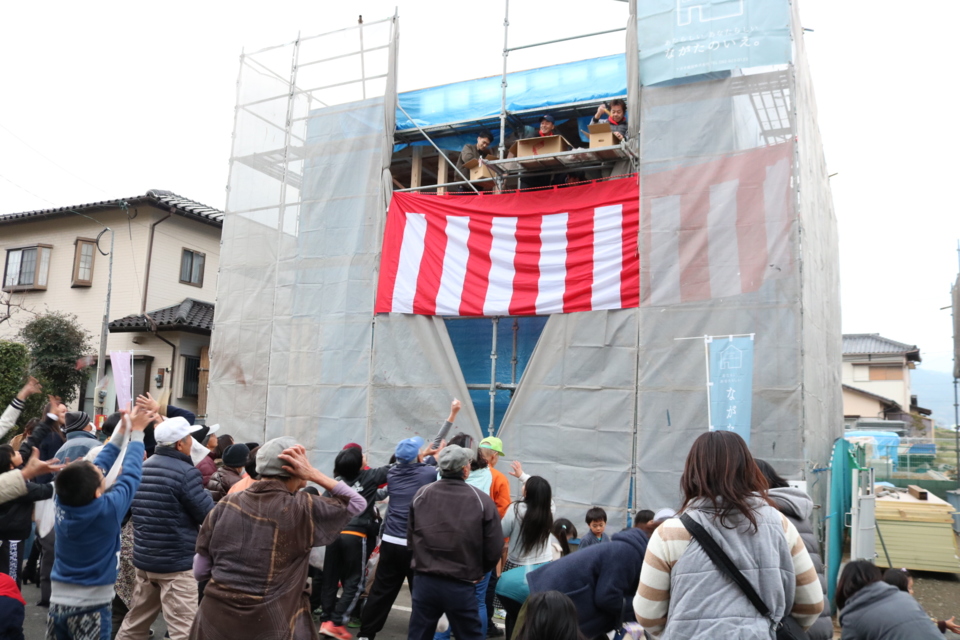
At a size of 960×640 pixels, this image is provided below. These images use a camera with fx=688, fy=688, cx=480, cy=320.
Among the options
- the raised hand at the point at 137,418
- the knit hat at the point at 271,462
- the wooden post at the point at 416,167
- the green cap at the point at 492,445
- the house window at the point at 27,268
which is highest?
the wooden post at the point at 416,167

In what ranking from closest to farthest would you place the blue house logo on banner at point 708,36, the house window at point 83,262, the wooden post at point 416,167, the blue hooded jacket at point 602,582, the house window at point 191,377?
the blue hooded jacket at point 602,582
the blue house logo on banner at point 708,36
the wooden post at point 416,167
the house window at point 191,377
the house window at point 83,262

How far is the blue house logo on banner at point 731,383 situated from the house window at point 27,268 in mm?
20452

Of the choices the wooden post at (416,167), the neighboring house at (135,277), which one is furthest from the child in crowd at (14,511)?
the neighboring house at (135,277)

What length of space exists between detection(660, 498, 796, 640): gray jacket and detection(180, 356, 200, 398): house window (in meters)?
18.1

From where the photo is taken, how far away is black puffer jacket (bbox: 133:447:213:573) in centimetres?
479

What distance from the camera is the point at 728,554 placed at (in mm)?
2670

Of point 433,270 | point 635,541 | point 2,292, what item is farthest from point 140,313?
point 635,541

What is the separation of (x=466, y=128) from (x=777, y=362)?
6421 millimetres

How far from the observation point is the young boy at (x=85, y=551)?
4070 millimetres

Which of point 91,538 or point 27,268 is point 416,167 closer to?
point 91,538

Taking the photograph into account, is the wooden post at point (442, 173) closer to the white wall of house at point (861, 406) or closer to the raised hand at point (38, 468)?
the raised hand at point (38, 468)

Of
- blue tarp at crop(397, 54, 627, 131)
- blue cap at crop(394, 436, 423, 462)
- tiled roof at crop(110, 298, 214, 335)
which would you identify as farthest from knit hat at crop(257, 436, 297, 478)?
tiled roof at crop(110, 298, 214, 335)

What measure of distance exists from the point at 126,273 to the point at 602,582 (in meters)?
19.6

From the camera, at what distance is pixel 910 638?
368cm
